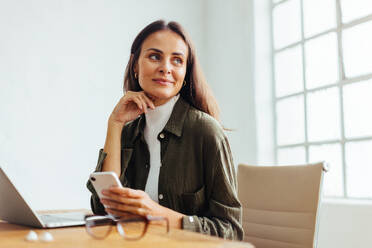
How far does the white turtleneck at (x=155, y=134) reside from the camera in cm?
136

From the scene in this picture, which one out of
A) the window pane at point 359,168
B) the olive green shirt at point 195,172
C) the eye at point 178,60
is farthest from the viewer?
the window pane at point 359,168

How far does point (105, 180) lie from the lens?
1001mm

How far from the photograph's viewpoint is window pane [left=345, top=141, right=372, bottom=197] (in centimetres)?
250

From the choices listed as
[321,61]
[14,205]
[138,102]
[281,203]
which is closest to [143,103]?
[138,102]

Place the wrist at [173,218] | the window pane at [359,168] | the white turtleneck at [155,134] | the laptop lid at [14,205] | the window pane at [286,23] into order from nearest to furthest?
the laptop lid at [14,205] → the wrist at [173,218] → the white turtleneck at [155,134] → the window pane at [359,168] → the window pane at [286,23]

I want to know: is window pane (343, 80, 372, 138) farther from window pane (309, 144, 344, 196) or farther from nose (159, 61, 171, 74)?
nose (159, 61, 171, 74)

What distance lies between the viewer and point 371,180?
2.49m

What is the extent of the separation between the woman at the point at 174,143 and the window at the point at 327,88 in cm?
143

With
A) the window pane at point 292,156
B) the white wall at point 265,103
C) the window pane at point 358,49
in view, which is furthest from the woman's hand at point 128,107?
the window pane at point 292,156

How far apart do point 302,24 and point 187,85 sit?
1788 millimetres

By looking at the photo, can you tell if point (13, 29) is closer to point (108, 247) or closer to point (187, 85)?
point (187, 85)

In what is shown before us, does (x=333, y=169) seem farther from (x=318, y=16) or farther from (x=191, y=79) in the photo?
(x=191, y=79)

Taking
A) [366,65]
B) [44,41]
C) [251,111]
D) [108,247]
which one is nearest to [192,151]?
[108,247]

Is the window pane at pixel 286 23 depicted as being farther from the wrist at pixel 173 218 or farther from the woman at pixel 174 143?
→ the wrist at pixel 173 218
